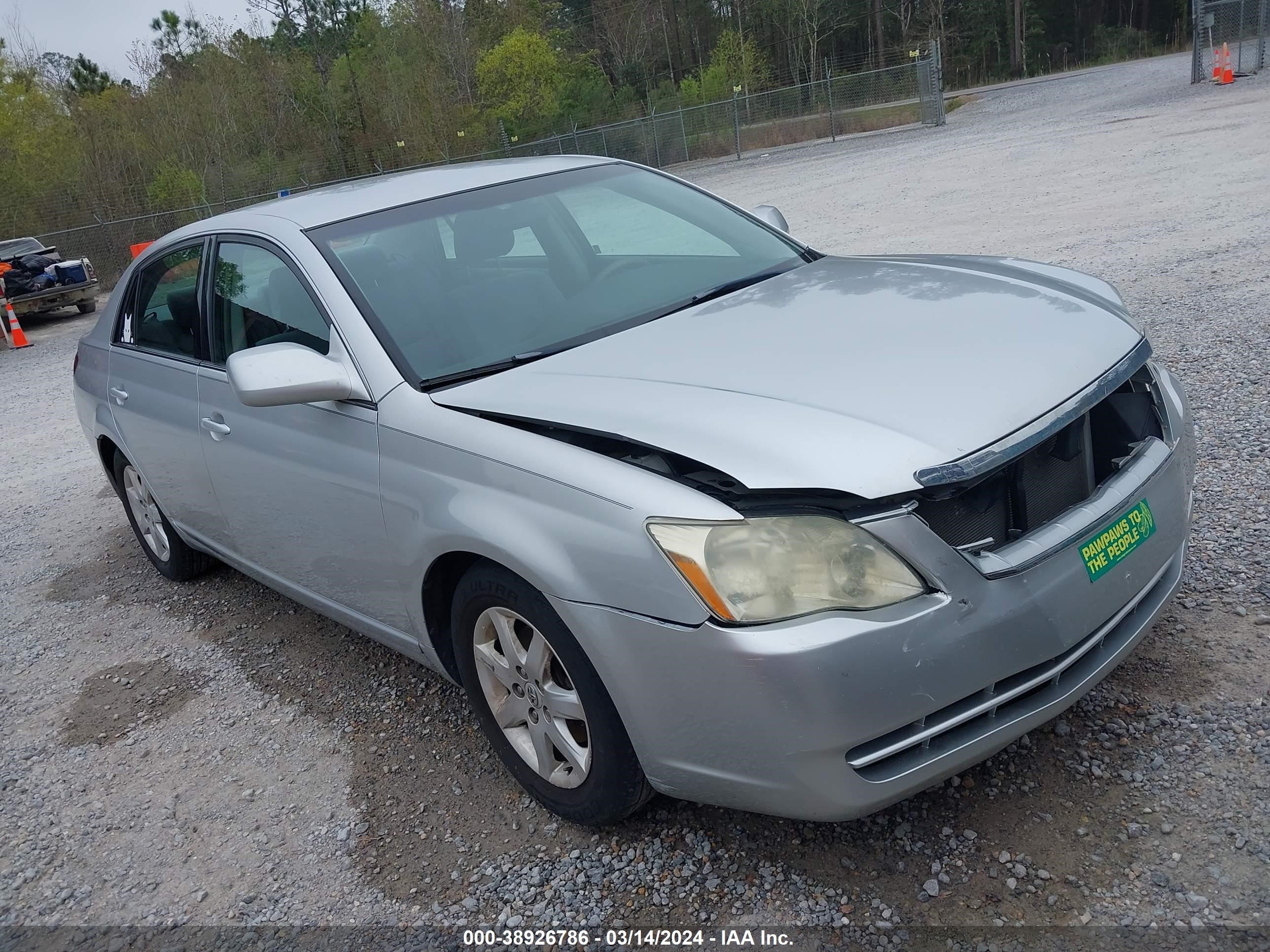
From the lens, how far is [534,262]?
144 inches

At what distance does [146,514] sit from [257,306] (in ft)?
6.32

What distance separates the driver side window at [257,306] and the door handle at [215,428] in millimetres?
229

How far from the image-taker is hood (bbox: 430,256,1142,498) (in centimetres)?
231

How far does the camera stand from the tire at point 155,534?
5027 mm

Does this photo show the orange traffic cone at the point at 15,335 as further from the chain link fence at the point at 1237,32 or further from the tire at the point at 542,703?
the chain link fence at the point at 1237,32

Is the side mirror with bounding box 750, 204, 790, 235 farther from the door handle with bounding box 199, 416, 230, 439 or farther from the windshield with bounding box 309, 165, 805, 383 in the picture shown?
the door handle with bounding box 199, 416, 230, 439

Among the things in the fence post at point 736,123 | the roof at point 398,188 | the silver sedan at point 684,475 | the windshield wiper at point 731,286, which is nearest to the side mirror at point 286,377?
the silver sedan at point 684,475

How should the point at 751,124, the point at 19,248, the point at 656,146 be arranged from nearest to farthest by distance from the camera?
the point at 19,248 < the point at 751,124 < the point at 656,146

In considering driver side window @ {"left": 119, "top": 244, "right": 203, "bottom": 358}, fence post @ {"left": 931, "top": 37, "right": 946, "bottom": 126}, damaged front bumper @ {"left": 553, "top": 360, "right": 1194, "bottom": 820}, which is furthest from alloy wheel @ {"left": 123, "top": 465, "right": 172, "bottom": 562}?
fence post @ {"left": 931, "top": 37, "right": 946, "bottom": 126}

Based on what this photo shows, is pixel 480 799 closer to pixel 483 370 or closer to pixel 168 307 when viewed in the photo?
pixel 483 370

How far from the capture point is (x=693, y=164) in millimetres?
32000

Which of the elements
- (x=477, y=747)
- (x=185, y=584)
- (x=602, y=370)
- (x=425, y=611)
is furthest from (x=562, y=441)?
(x=185, y=584)

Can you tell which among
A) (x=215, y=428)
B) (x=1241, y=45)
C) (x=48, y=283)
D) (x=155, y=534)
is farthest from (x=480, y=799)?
(x=1241, y=45)

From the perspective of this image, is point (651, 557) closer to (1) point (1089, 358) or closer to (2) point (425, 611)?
(2) point (425, 611)
